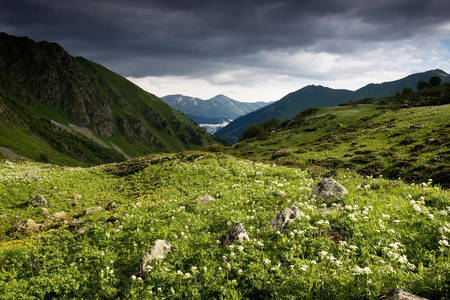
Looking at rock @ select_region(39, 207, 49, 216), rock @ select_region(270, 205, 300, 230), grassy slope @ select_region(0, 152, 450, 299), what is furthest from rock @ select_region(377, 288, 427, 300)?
rock @ select_region(39, 207, 49, 216)

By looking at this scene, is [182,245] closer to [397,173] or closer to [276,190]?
[276,190]

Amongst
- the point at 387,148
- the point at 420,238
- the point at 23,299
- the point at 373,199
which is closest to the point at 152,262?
the point at 23,299

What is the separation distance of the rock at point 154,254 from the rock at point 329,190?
7.62 metres

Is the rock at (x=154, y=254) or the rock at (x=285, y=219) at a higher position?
the rock at (x=285, y=219)

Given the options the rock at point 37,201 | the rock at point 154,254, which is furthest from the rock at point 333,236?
the rock at point 37,201

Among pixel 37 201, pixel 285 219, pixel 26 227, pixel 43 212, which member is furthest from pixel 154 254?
pixel 37 201

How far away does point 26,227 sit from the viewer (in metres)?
16.0

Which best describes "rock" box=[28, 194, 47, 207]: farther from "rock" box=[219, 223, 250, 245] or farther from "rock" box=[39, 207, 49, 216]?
"rock" box=[219, 223, 250, 245]

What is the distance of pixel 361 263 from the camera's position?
650 cm

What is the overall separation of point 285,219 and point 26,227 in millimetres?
17445

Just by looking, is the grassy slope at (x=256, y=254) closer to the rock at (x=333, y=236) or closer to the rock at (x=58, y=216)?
the rock at (x=333, y=236)

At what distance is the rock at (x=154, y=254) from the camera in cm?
753

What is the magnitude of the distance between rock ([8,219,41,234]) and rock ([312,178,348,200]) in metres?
17.7

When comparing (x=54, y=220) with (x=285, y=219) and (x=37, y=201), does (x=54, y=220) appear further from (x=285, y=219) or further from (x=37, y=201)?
(x=285, y=219)
